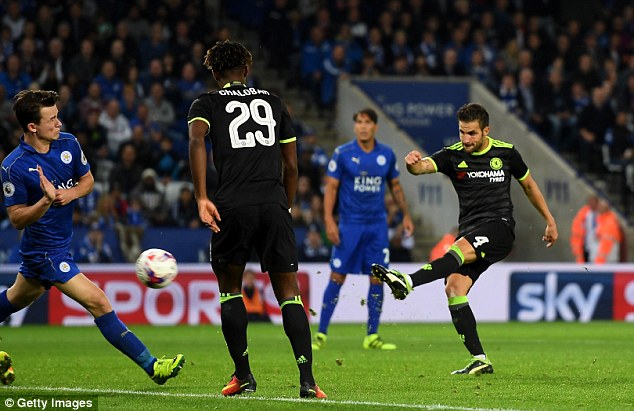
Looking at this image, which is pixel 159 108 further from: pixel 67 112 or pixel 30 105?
pixel 30 105

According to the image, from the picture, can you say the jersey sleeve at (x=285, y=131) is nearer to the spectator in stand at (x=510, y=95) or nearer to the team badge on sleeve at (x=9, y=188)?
the team badge on sleeve at (x=9, y=188)

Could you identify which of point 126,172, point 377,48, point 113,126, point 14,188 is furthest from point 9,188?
point 377,48

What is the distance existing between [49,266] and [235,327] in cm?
145

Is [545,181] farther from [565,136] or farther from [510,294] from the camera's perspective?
[510,294]

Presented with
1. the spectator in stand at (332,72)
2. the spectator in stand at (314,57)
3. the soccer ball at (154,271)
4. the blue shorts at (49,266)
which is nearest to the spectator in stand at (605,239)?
the spectator in stand at (332,72)

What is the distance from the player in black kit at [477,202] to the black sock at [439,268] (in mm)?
113

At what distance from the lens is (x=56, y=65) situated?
19922 mm

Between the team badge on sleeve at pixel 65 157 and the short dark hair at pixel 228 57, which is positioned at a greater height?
the short dark hair at pixel 228 57

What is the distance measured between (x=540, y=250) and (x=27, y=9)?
Result: 9.96 metres

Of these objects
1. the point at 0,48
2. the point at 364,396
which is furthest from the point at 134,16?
the point at 364,396

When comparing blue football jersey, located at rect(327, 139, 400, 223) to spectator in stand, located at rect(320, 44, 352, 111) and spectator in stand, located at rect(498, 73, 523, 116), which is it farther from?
spectator in stand, located at rect(498, 73, 523, 116)

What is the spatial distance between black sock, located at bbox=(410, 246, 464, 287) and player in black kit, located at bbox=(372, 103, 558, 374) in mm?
113

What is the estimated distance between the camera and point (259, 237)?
770cm

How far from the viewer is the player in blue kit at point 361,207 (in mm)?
12945
